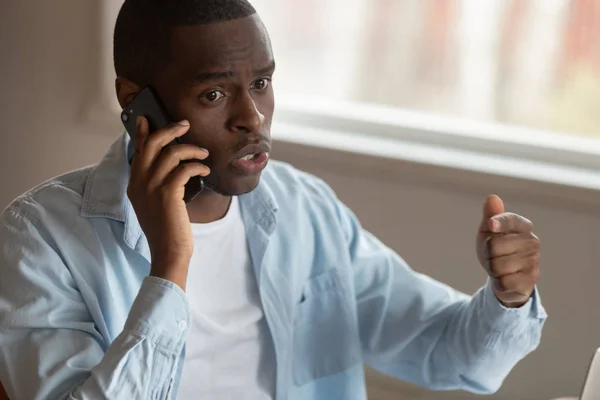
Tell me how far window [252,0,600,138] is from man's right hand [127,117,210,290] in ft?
2.88

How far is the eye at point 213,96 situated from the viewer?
1.25 meters

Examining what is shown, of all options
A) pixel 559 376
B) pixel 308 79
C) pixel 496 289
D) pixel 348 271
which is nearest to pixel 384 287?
pixel 348 271

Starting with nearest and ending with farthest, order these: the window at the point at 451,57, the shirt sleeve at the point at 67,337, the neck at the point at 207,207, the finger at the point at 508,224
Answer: the shirt sleeve at the point at 67,337 → the finger at the point at 508,224 → the neck at the point at 207,207 → the window at the point at 451,57

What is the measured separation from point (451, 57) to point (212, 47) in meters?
0.85

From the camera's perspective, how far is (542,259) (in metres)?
1.73

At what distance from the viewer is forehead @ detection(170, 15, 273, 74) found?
1.23m

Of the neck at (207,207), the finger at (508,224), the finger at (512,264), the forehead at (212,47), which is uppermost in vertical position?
the forehead at (212,47)

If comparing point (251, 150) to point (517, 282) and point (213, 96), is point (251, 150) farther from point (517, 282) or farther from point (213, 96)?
point (517, 282)

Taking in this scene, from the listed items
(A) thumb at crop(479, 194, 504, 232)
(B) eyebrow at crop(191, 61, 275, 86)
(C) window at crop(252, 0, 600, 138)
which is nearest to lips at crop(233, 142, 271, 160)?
(B) eyebrow at crop(191, 61, 275, 86)

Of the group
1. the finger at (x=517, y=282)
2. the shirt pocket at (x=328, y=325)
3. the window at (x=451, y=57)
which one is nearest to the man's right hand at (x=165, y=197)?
the shirt pocket at (x=328, y=325)

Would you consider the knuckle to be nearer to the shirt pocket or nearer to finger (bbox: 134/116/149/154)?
finger (bbox: 134/116/149/154)

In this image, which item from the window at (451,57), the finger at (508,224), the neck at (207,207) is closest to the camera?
the finger at (508,224)

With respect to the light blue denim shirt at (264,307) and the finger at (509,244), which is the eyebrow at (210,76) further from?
the finger at (509,244)

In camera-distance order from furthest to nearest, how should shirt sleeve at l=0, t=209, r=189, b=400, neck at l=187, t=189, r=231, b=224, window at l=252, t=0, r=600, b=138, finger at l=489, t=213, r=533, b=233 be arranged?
1. window at l=252, t=0, r=600, b=138
2. neck at l=187, t=189, r=231, b=224
3. finger at l=489, t=213, r=533, b=233
4. shirt sleeve at l=0, t=209, r=189, b=400
